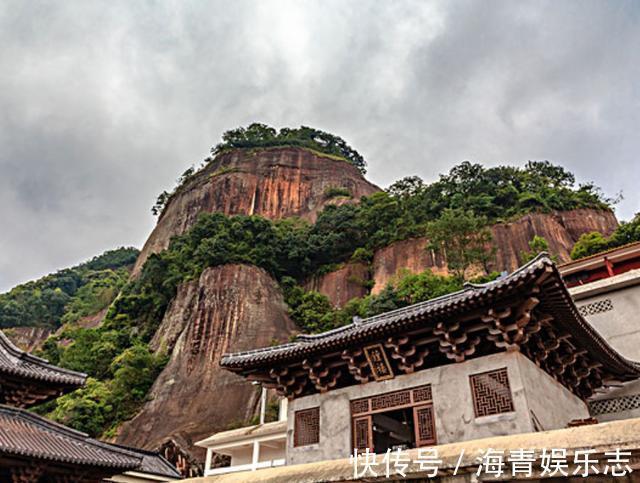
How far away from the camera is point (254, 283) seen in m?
49.7

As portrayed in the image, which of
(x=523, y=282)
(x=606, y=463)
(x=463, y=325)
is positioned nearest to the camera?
(x=606, y=463)

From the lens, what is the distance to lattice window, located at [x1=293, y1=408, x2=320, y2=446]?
13938 mm

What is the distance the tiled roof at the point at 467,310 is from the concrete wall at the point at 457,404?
4.28 ft

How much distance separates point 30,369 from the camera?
52.3ft

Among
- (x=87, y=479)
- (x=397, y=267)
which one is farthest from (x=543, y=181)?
(x=87, y=479)

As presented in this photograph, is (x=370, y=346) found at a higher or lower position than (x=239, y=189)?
lower

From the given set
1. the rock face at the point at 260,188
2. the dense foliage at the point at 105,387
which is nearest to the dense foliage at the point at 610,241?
the dense foliage at the point at 105,387

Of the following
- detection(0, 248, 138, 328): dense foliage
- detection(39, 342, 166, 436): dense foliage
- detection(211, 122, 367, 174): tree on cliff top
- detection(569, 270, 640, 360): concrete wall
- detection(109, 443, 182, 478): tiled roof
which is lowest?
detection(109, 443, 182, 478): tiled roof

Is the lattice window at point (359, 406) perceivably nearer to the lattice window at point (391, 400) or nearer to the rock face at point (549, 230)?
the lattice window at point (391, 400)

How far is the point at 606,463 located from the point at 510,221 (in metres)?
45.2

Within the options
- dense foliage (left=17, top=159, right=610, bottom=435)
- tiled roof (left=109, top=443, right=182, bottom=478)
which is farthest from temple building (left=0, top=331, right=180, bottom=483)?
dense foliage (left=17, top=159, right=610, bottom=435)

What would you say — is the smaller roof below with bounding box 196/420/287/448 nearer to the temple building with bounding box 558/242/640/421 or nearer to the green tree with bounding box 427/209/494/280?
the temple building with bounding box 558/242/640/421

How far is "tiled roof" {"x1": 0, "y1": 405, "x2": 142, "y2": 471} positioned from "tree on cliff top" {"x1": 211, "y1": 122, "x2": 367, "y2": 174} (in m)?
67.0

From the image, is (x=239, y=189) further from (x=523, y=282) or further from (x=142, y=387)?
(x=523, y=282)
